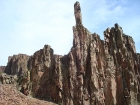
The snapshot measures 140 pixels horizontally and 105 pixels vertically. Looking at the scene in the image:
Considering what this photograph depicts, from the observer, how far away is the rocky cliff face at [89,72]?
156 ft

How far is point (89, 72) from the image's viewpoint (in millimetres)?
49094

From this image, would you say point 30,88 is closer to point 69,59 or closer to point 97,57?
point 69,59

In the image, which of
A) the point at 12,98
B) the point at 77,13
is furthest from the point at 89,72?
the point at 12,98

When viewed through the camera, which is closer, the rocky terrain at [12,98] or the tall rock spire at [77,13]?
the rocky terrain at [12,98]

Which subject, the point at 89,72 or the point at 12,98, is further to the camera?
the point at 89,72

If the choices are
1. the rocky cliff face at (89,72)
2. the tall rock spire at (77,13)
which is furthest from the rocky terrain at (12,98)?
the tall rock spire at (77,13)

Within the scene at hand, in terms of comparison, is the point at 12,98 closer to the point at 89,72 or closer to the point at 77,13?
the point at 89,72

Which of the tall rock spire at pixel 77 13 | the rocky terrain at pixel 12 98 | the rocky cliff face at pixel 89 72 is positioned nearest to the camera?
the rocky terrain at pixel 12 98

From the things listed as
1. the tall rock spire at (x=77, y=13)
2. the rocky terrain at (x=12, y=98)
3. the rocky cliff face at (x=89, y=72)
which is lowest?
the rocky terrain at (x=12, y=98)

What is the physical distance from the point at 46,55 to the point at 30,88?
27.9ft

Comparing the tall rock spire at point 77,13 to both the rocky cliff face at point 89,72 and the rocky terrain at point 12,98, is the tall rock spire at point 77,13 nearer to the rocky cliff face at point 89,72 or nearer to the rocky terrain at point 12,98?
the rocky cliff face at point 89,72

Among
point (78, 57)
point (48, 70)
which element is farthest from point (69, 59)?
point (48, 70)

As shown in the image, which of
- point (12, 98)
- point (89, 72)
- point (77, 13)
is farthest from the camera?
point (77, 13)

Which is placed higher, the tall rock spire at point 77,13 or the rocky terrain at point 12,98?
the tall rock spire at point 77,13
